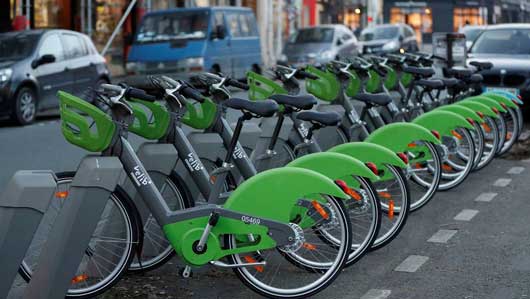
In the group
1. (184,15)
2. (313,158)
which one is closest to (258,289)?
(313,158)

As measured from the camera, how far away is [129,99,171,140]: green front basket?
19.6 feet

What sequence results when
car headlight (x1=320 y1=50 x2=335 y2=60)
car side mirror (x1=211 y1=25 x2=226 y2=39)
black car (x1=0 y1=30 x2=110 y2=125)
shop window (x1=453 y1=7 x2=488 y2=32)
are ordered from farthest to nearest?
shop window (x1=453 y1=7 x2=488 y2=32) < car headlight (x1=320 y1=50 x2=335 y2=60) < car side mirror (x1=211 y1=25 x2=226 y2=39) < black car (x1=0 y1=30 x2=110 y2=125)

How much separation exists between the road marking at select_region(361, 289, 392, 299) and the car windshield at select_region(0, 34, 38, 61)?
12262 mm

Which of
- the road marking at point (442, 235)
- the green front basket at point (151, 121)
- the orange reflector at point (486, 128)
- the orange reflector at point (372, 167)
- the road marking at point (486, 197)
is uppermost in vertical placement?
the green front basket at point (151, 121)

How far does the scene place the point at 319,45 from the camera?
32000mm

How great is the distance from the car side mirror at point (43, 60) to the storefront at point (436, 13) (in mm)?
60401

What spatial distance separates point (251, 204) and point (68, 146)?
8648 mm

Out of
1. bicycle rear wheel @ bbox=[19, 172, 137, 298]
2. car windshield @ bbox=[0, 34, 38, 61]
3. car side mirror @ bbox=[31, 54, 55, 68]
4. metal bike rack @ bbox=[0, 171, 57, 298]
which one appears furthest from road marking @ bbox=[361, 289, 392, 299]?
car windshield @ bbox=[0, 34, 38, 61]

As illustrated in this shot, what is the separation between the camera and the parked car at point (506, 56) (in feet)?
52.0

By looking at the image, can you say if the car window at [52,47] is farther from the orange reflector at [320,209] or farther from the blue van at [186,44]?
the orange reflector at [320,209]

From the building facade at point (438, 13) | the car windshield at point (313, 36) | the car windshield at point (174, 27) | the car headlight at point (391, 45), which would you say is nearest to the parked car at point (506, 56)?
the car windshield at point (174, 27)

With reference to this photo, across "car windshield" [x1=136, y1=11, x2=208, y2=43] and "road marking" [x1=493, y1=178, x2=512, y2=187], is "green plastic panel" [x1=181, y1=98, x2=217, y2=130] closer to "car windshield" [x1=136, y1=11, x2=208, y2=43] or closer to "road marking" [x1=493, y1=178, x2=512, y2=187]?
"road marking" [x1=493, y1=178, x2=512, y2=187]

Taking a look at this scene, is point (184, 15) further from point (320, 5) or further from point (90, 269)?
point (320, 5)

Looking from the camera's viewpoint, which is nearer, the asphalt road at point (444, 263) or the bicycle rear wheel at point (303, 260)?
the bicycle rear wheel at point (303, 260)
